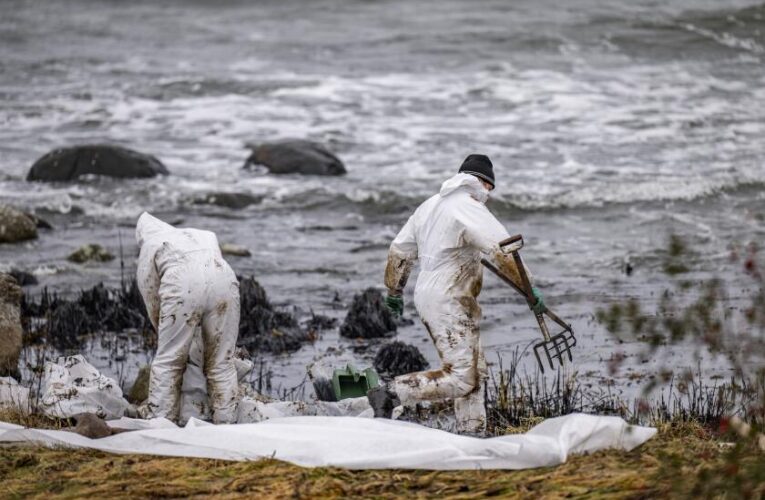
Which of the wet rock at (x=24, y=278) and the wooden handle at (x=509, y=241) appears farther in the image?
the wet rock at (x=24, y=278)

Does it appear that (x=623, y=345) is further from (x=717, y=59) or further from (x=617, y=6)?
(x=617, y=6)

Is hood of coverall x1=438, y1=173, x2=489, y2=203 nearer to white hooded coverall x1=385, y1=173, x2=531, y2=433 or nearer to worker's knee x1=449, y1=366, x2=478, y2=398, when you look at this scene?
white hooded coverall x1=385, y1=173, x2=531, y2=433

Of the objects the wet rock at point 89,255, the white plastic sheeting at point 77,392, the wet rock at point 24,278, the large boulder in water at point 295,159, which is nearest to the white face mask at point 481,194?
the white plastic sheeting at point 77,392

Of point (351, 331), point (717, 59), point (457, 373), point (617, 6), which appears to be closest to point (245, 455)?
point (457, 373)

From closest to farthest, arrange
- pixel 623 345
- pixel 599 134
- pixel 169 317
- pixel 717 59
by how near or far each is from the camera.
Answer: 1. pixel 169 317
2. pixel 623 345
3. pixel 599 134
4. pixel 717 59

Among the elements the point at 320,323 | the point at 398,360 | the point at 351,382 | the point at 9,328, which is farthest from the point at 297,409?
the point at 320,323

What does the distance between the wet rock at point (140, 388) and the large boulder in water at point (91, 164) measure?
10810mm

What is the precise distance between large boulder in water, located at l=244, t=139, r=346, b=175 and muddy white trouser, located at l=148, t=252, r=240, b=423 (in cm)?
1199

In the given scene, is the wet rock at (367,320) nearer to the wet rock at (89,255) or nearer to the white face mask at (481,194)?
the white face mask at (481,194)

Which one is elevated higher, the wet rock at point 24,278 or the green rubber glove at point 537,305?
the green rubber glove at point 537,305

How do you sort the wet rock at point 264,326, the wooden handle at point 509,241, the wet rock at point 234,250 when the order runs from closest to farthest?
the wooden handle at point 509,241 < the wet rock at point 264,326 < the wet rock at point 234,250

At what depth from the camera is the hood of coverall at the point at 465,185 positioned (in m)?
8.66

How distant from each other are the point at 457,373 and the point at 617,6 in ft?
96.2

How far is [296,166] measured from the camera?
67.6 ft
